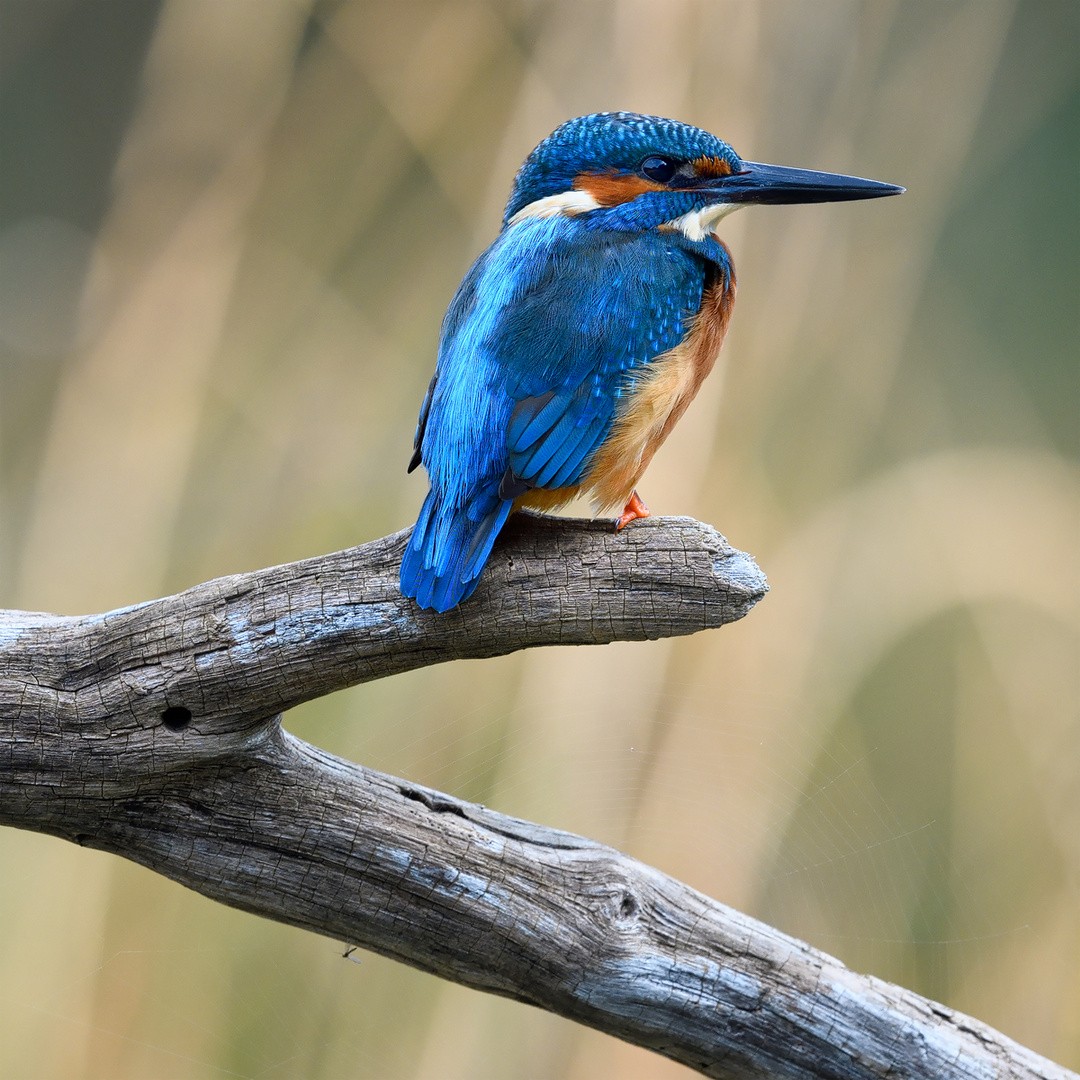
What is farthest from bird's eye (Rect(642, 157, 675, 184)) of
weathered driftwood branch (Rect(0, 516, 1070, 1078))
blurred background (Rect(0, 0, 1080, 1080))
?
blurred background (Rect(0, 0, 1080, 1080))

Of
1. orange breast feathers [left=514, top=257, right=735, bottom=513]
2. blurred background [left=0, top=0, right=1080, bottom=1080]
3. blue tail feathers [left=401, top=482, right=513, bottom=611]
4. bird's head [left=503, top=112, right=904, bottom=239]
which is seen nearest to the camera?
blue tail feathers [left=401, top=482, right=513, bottom=611]

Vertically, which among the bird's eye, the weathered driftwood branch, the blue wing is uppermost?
the bird's eye

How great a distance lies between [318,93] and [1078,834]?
1.93 metres

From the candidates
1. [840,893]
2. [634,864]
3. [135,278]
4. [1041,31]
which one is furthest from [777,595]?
[1041,31]

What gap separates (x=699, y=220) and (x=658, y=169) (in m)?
0.07

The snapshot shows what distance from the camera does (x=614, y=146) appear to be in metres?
1.12

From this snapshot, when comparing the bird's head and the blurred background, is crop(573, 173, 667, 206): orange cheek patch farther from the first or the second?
the blurred background

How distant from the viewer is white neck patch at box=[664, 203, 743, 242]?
1.12 meters

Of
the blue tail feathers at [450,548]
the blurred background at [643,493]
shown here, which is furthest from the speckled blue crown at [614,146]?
the blurred background at [643,493]

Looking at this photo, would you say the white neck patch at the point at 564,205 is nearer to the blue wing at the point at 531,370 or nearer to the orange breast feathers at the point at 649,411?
the blue wing at the point at 531,370

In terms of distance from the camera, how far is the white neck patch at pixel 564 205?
1124 mm

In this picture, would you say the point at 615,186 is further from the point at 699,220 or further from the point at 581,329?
the point at 581,329

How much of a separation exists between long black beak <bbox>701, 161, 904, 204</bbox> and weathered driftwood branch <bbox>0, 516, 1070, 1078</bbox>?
43 centimetres

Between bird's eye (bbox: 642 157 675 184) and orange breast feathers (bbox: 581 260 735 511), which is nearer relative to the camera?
orange breast feathers (bbox: 581 260 735 511)
